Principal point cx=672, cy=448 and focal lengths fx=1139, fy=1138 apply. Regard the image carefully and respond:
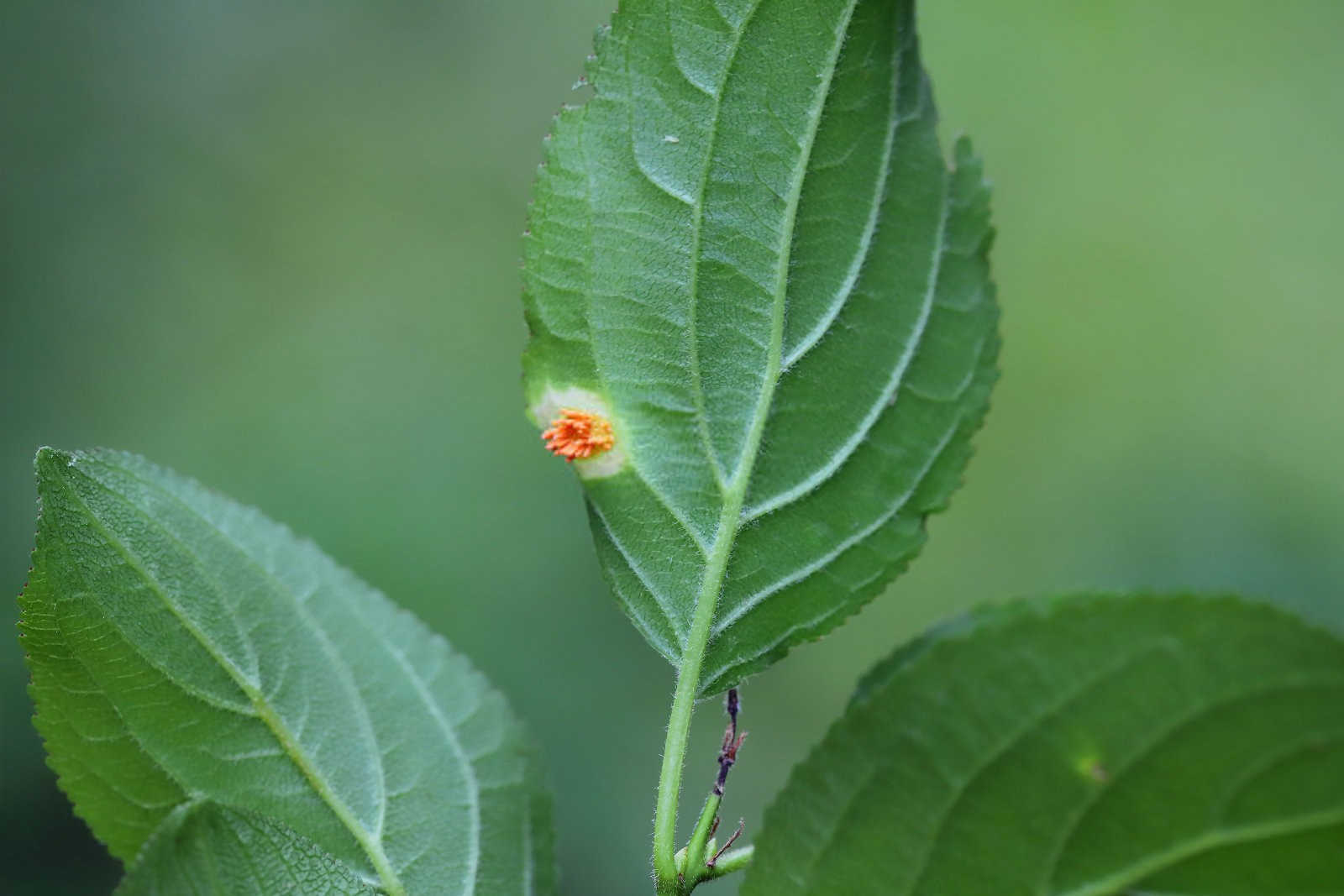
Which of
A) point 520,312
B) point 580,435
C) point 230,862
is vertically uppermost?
point 520,312

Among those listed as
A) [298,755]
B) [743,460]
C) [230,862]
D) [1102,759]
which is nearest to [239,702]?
[298,755]

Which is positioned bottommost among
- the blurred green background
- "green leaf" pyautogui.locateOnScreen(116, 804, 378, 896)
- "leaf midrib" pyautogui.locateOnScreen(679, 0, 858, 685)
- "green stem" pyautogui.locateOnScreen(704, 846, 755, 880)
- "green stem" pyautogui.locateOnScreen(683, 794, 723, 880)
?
"green stem" pyautogui.locateOnScreen(704, 846, 755, 880)

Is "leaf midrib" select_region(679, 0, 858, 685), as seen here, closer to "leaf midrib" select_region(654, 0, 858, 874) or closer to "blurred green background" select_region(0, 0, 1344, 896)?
"leaf midrib" select_region(654, 0, 858, 874)

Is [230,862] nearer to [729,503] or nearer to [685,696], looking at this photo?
[685,696]

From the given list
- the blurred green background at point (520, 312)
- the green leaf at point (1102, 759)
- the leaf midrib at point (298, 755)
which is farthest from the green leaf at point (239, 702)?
the blurred green background at point (520, 312)

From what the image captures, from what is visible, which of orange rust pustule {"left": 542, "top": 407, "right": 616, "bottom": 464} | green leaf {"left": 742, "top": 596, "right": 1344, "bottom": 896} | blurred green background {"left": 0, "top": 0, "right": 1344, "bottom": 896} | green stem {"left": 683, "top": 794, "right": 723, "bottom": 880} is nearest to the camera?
green leaf {"left": 742, "top": 596, "right": 1344, "bottom": 896}

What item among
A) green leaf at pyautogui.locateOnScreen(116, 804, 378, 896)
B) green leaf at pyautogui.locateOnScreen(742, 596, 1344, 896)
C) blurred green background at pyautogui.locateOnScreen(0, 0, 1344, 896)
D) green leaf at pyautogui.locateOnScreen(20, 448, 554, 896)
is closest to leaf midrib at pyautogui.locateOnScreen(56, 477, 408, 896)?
green leaf at pyautogui.locateOnScreen(20, 448, 554, 896)

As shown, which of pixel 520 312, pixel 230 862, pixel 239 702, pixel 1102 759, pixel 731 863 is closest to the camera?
pixel 1102 759
